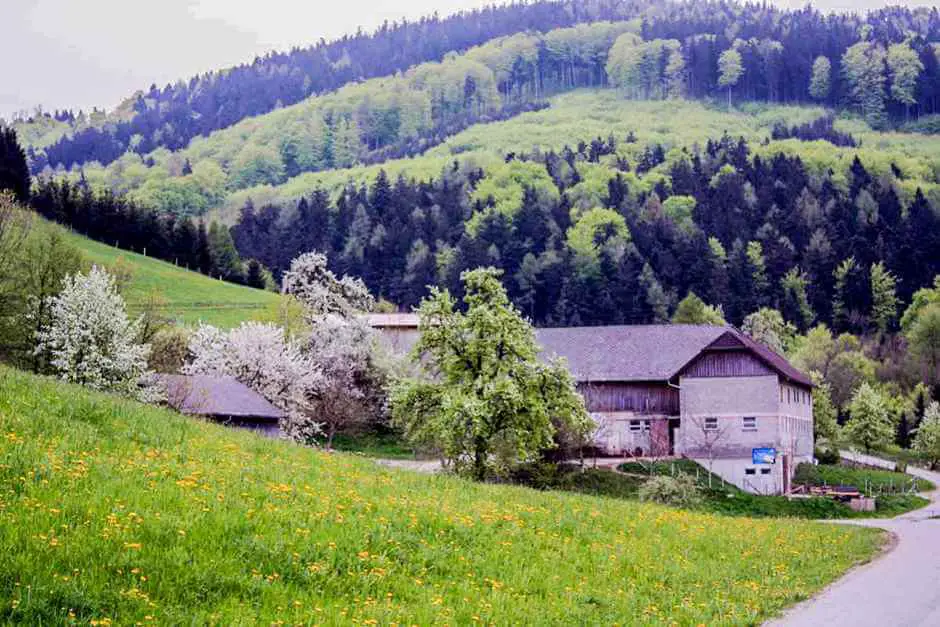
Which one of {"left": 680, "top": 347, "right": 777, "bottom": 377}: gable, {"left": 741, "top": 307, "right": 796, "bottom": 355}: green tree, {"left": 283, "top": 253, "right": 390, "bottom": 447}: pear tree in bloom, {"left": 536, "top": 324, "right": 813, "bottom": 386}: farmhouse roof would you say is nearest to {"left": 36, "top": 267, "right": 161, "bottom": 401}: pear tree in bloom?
{"left": 283, "top": 253, "right": 390, "bottom": 447}: pear tree in bloom

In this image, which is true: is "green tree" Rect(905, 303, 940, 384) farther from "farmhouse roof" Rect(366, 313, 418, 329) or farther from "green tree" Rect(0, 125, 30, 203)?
"green tree" Rect(0, 125, 30, 203)

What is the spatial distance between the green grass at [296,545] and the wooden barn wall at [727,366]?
38369mm

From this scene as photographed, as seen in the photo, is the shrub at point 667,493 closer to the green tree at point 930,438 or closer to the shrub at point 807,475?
the shrub at point 807,475

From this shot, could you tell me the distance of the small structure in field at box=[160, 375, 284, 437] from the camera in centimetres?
5281

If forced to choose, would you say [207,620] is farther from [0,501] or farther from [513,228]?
[513,228]

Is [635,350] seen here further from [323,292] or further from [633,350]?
[323,292]

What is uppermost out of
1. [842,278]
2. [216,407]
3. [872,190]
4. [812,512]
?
[872,190]

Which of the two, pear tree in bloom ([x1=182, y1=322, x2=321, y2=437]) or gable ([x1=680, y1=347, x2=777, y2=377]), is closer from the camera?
gable ([x1=680, y1=347, x2=777, y2=377])

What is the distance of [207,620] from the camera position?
38.1 ft

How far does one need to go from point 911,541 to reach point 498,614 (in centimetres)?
2260

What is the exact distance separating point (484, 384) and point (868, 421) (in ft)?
212

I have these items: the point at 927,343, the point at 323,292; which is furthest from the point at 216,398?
the point at 927,343

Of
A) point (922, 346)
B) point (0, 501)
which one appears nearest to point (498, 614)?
point (0, 501)

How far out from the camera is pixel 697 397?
63.3m
